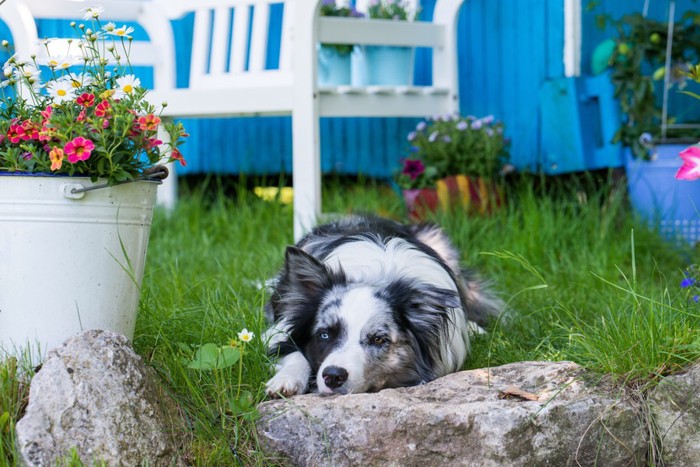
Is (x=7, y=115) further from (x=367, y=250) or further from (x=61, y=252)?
(x=367, y=250)

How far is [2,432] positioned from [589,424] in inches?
62.5

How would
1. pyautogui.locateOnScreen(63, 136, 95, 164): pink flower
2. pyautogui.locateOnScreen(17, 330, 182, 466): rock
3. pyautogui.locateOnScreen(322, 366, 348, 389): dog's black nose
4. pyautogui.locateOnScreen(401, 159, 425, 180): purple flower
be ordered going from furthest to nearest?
pyautogui.locateOnScreen(401, 159, 425, 180): purple flower, pyautogui.locateOnScreen(322, 366, 348, 389): dog's black nose, pyautogui.locateOnScreen(63, 136, 95, 164): pink flower, pyautogui.locateOnScreen(17, 330, 182, 466): rock

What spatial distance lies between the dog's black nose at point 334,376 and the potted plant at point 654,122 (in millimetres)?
2958

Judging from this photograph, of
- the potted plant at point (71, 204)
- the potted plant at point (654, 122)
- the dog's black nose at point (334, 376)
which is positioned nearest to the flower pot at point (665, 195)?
the potted plant at point (654, 122)

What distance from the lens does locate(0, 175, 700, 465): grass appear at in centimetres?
258

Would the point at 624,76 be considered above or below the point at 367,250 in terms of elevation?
above

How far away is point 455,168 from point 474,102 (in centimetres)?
103

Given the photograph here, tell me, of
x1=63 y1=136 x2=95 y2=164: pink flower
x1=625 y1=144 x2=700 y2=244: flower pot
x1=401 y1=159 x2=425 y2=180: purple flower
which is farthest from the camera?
x1=401 y1=159 x2=425 y2=180: purple flower

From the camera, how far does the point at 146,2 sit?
19.6 ft

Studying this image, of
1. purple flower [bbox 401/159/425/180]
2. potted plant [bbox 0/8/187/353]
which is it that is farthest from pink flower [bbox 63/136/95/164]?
purple flower [bbox 401/159/425/180]

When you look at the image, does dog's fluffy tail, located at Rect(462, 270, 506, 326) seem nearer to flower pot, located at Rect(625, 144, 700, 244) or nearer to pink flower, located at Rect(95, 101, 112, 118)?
flower pot, located at Rect(625, 144, 700, 244)

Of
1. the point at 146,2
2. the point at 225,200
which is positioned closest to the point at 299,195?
the point at 225,200

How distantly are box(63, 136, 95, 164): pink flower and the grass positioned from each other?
0.61 m

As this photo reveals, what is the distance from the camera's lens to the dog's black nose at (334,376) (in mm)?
2670
